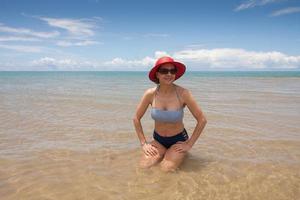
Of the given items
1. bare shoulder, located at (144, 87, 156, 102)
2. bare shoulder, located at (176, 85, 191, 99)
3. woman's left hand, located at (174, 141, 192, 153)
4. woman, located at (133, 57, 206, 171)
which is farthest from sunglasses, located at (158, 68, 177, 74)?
woman's left hand, located at (174, 141, 192, 153)

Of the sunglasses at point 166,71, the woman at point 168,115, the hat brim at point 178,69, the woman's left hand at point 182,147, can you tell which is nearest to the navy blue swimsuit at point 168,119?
the woman at point 168,115

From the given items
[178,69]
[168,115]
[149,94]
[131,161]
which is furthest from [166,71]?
[131,161]

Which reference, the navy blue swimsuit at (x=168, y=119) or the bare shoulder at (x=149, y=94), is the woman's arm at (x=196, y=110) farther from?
the bare shoulder at (x=149, y=94)

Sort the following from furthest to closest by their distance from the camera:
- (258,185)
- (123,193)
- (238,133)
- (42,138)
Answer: (238,133)
(42,138)
(258,185)
(123,193)

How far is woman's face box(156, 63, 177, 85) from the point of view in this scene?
4875mm

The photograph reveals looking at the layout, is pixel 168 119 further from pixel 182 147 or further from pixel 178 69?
pixel 178 69

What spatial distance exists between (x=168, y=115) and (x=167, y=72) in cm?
77

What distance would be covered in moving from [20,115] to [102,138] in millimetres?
4261

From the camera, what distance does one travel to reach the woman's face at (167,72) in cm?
488

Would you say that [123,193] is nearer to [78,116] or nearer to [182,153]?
[182,153]

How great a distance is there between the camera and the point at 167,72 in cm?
491

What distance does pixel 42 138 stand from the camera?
6.92 metres

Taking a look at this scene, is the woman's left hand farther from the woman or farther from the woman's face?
the woman's face

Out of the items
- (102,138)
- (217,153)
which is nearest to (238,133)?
(217,153)
